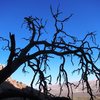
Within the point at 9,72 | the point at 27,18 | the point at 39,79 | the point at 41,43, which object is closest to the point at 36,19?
the point at 27,18

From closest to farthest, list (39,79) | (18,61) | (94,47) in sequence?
1. (18,61)
2. (39,79)
3. (94,47)

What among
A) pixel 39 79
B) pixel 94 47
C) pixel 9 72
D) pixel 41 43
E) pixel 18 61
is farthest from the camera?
pixel 94 47

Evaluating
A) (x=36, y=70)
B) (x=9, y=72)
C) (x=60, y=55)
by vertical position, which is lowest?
(x=9, y=72)

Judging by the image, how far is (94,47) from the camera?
1588 centimetres

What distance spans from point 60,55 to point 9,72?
3.66 m

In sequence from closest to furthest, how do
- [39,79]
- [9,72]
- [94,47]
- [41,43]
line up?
[9,72], [39,79], [41,43], [94,47]

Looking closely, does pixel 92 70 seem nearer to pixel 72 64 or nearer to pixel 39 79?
pixel 72 64

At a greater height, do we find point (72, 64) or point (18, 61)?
point (72, 64)

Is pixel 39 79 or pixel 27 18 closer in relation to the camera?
pixel 39 79

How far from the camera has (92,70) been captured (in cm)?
1436

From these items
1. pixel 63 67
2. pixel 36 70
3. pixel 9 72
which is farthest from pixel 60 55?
pixel 9 72

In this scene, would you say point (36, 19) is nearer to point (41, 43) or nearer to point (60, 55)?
point (41, 43)

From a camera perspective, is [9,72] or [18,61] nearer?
[9,72]

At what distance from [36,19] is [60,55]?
3231 millimetres
